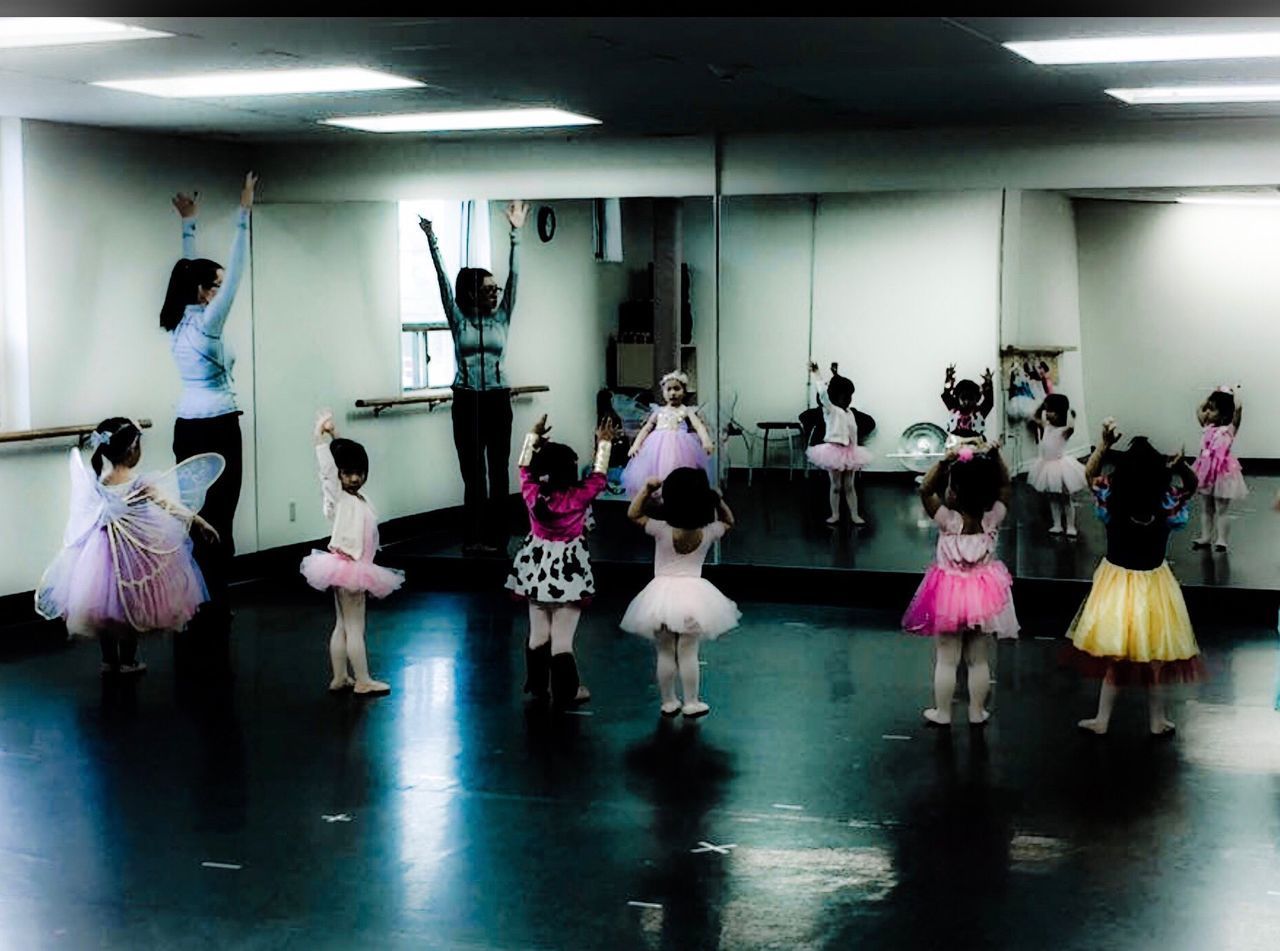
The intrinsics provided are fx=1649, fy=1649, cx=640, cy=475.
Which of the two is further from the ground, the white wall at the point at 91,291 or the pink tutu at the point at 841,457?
the white wall at the point at 91,291

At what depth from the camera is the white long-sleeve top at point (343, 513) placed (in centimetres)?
757

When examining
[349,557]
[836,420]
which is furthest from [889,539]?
[349,557]

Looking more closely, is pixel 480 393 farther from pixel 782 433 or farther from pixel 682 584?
pixel 682 584

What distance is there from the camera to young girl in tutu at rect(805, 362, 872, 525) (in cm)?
1085

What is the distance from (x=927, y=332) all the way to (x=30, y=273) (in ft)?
18.0

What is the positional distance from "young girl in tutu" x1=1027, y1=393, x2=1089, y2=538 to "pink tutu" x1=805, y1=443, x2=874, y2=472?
1.15 m

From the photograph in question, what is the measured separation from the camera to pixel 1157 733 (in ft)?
22.8

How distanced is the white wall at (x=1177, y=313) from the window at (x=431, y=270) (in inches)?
157

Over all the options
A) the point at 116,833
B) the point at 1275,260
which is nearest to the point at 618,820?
the point at 116,833

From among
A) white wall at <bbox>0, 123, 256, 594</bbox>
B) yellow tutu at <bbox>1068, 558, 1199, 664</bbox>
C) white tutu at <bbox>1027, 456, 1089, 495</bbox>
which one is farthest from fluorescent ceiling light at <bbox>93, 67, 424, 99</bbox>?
white tutu at <bbox>1027, 456, 1089, 495</bbox>

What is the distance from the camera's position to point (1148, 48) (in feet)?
21.2

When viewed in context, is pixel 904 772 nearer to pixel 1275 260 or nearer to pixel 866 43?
pixel 866 43

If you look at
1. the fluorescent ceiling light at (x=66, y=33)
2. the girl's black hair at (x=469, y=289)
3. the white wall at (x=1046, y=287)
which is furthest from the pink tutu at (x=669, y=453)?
the fluorescent ceiling light at (x=66, y=33)

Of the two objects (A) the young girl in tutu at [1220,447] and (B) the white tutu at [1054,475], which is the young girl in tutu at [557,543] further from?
(A) the young girl in tutu at [1220,447]
